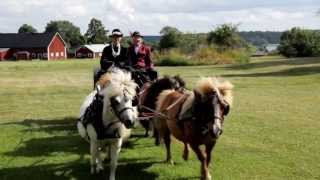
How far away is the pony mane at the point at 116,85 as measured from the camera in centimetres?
816

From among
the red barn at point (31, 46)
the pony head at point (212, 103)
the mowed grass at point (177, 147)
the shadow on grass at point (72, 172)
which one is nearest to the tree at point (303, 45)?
the red barn at point (31, 46)

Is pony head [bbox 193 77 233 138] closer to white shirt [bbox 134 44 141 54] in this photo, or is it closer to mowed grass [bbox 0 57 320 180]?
mowed grass [bbox 0 57 320 180]

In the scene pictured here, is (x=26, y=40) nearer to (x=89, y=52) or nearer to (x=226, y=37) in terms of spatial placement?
(x=89, y=52)

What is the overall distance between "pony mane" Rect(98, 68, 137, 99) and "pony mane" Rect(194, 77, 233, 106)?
1023mm

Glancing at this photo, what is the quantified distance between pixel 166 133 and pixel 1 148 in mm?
4028

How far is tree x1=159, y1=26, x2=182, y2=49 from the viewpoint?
85.1 m

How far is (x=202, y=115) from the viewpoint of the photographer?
27.1ft

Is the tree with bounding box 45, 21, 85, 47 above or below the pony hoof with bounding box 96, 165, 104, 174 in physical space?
above

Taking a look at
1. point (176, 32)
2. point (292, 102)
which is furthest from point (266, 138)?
point (176, 32)

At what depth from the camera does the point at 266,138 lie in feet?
43.5

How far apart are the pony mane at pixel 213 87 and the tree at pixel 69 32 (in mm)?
134289

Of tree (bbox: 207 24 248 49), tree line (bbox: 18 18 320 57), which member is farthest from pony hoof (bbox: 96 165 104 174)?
tree (bbox: 207 24 248 49)

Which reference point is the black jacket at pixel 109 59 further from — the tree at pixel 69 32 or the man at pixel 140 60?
the tree at pixel 69 32

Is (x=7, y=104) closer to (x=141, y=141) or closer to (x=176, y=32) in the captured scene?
(x=141, y=141)
